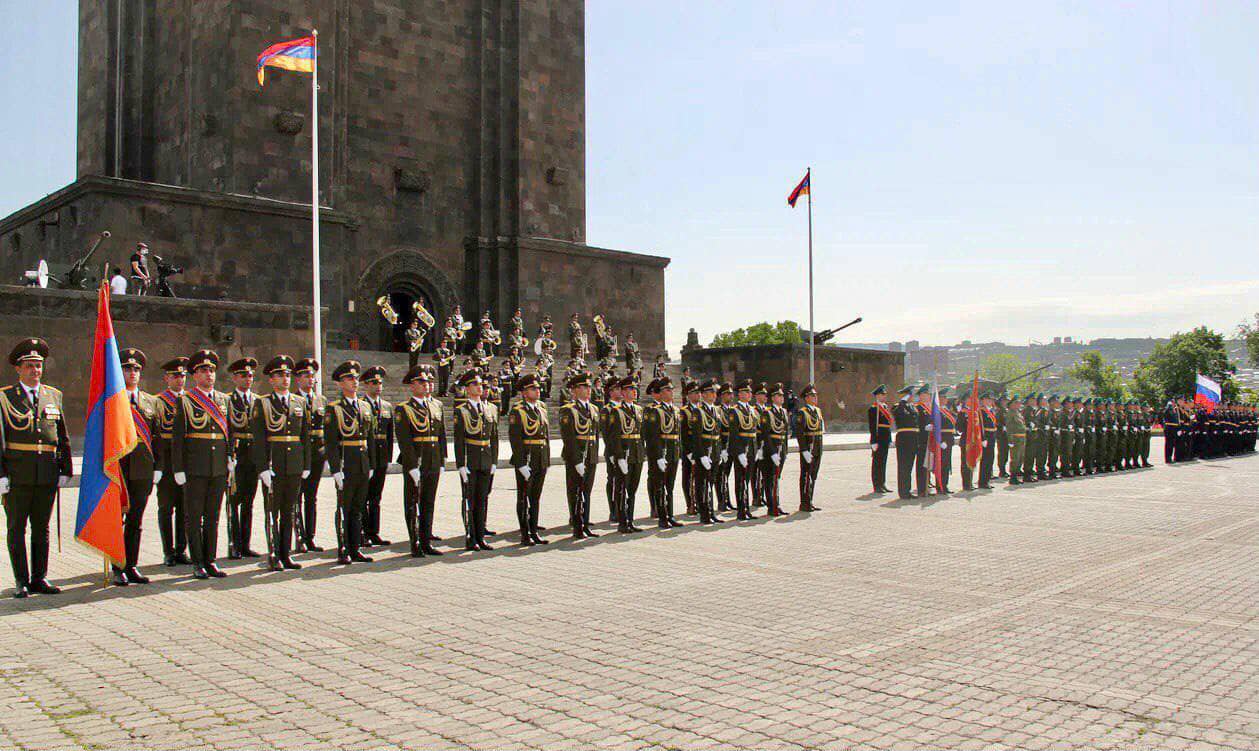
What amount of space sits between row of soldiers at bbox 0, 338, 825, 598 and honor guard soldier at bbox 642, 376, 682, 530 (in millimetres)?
20

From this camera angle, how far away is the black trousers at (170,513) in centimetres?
970

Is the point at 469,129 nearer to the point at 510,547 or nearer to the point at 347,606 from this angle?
the point at 510,547

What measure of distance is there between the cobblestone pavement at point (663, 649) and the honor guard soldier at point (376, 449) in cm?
77

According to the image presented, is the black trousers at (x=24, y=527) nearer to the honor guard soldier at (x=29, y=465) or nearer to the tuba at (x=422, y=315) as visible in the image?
the honor guard soldier at (x=29, y=465)

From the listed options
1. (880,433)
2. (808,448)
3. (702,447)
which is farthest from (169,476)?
(880,433)

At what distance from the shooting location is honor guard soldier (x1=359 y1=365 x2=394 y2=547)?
10.8 metres

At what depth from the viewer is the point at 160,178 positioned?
109ft

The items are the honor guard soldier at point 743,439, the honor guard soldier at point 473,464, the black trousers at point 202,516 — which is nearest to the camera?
the black trousers at point 202,516

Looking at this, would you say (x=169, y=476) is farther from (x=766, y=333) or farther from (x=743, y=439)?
(x=766, y=333)

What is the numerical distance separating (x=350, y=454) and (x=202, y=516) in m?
Result: 1.55

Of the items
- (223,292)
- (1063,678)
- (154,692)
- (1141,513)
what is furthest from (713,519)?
(223,292)

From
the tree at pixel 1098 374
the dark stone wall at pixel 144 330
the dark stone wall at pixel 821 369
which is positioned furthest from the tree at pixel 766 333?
the dark stone wall at pixel 144 330

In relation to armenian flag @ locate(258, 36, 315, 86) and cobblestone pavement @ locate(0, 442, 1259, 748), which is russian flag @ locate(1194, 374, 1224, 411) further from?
armenian flag @ locate(258, 36, 315, 86)

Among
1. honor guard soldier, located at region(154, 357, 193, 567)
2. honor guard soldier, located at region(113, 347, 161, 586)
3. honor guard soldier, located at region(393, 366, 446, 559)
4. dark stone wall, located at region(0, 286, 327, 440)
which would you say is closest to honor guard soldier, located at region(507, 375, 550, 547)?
honor guard soldier, located at region(393, 366, 446, 559)
